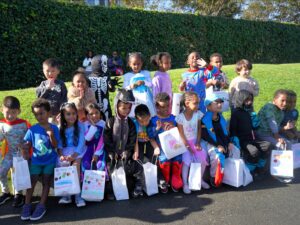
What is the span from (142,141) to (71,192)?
122 cm

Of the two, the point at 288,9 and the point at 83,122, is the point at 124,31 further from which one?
the point at 288,9

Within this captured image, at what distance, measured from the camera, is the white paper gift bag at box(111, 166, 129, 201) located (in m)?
3.95

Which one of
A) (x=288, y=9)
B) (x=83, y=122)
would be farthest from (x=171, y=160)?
(x=288, y=9)

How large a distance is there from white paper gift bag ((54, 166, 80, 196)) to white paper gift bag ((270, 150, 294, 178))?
273 cm

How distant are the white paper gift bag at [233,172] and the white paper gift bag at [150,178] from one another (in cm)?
101

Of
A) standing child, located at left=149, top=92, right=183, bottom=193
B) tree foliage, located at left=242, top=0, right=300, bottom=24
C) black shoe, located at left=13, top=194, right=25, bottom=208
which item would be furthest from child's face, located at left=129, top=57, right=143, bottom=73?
tree foliage, located at left=242, top=0, right=300, bottom=24

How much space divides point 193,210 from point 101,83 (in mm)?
2453

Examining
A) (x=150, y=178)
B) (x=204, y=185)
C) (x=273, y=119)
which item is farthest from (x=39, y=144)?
(x=273, y=119)

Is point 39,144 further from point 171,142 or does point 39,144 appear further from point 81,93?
point 171,142

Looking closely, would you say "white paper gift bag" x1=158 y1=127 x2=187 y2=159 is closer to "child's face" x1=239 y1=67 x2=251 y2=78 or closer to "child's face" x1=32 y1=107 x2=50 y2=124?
"child's face" x1=32 y1=107 x2=50 y2=124

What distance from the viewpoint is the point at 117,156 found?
4.19 meters

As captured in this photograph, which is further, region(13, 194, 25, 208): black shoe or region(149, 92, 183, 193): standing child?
region(149, 92, 183, 193): standing child

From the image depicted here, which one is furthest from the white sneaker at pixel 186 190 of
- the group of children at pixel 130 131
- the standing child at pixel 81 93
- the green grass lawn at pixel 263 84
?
the green grass lawn at pixel 263 84

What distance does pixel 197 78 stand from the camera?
5.44 meters
